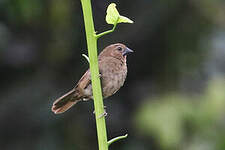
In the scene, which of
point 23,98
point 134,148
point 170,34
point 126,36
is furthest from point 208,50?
point 23,98

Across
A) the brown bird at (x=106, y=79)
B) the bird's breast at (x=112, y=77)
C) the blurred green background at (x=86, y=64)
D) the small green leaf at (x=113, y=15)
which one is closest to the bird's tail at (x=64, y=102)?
the brown bird at (x=106, y=79)

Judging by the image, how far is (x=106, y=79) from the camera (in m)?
2.76

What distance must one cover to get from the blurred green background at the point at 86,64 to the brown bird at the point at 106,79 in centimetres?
131

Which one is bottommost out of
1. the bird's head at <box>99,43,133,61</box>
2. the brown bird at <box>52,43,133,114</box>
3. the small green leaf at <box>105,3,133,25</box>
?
the brown bird at <box>52,43,133,114</box>

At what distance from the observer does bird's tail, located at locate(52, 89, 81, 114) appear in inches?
113

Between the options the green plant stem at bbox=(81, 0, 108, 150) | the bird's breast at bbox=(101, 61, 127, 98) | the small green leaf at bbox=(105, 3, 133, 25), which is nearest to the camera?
the green plant stem at bbox=(81, 0, 108, 150)

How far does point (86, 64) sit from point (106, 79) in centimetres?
175

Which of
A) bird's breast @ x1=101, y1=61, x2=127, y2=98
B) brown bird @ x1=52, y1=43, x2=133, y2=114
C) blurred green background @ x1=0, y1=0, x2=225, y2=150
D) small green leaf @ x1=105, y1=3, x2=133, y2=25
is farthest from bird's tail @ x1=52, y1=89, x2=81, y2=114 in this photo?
blurred green background @ x1=0, y1=0, x2=225, y2=150

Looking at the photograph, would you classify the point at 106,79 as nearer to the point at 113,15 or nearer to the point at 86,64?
the point at 113,15

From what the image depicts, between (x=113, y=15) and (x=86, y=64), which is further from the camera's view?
(x=86, y=64)

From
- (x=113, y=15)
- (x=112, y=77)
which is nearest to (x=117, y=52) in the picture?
(x=112, y=77)

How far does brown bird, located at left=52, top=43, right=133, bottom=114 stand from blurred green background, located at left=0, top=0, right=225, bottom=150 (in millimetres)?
1310

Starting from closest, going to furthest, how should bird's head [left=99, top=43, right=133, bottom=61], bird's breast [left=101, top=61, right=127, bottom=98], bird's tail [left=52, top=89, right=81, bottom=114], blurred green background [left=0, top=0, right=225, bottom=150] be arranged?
bird's breast [left=101, top=61, right=127, bottom=98] → bird's tail [left=52, top=89, right=81, bottom=114] → bird's head [left=99, top=43, right=133, bottom=61] → blurred green background [left=0, top=0, right=225, bottom=150]

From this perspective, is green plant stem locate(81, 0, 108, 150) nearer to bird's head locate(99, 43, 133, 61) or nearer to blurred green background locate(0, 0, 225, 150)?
bird's head locate(99, 43, 133, 61)
